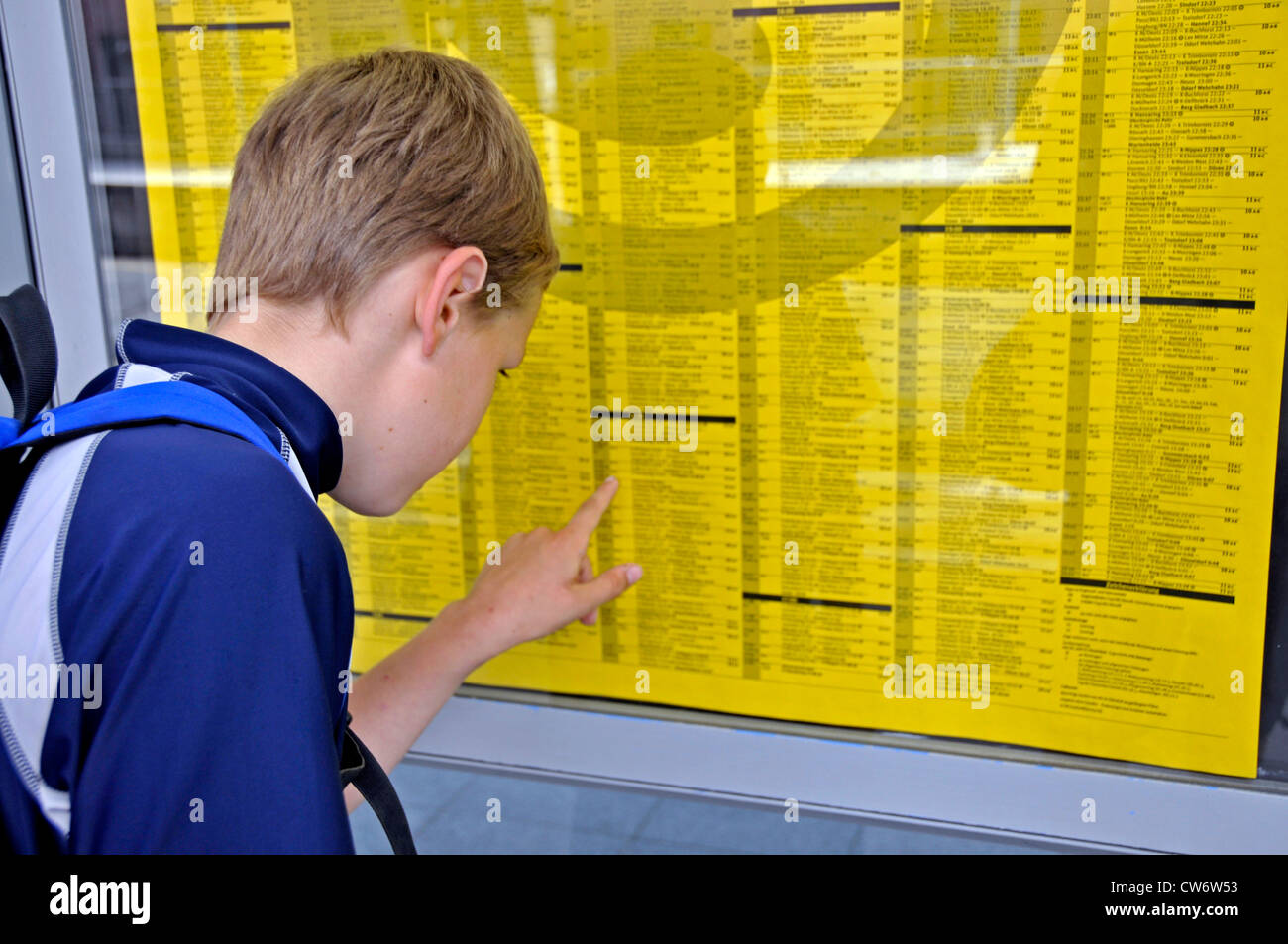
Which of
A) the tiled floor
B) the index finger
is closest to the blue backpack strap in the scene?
the index finger

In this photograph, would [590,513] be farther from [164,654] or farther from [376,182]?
[164,654]

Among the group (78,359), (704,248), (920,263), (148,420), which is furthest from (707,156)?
(78,359)

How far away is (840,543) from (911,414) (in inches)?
5.4

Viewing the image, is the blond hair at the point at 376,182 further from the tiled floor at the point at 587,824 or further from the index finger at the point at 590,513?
the tiled floor at the point at 587,824

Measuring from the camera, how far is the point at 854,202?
3.14 feet

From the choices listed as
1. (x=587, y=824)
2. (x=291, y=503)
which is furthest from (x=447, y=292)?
(x=587, y=824)

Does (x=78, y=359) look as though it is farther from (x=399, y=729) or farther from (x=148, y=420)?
(x=148, y=420)

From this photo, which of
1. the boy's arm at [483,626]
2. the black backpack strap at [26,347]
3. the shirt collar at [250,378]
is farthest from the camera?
the boy's arm at [483,626]

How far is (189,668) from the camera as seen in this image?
531mm

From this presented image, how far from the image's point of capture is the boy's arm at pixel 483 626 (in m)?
1.00

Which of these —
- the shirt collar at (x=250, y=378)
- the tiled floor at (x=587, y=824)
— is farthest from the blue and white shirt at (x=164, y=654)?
the tiled floor at (x=587, y=824)

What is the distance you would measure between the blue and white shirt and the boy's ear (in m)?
0.22

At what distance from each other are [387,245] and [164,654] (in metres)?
0.35

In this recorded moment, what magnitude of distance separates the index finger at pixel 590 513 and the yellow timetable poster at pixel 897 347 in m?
0.03
